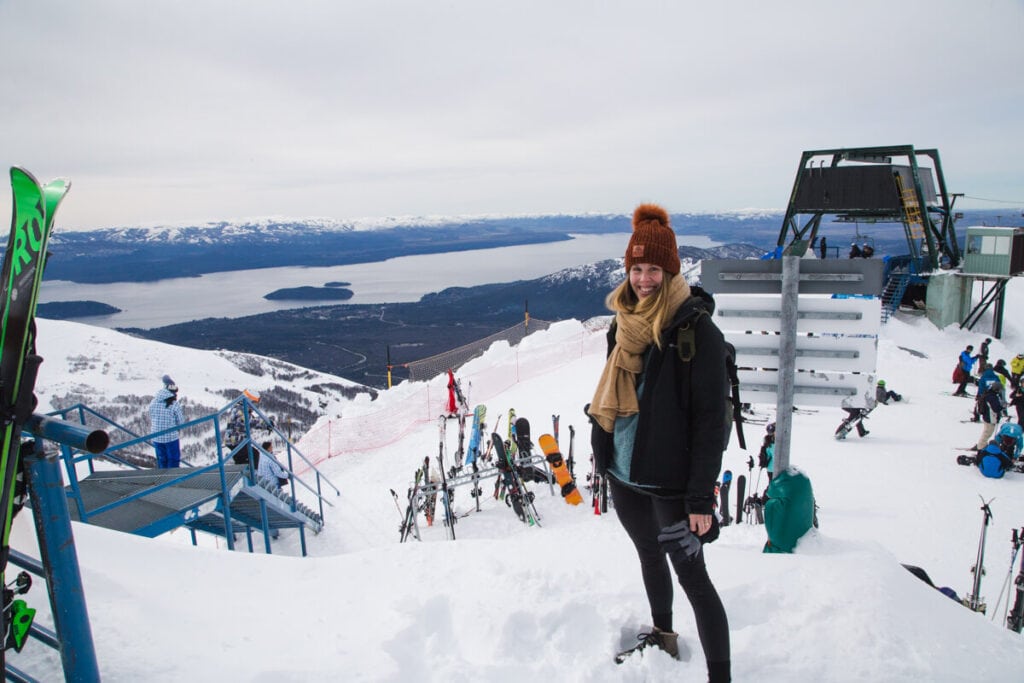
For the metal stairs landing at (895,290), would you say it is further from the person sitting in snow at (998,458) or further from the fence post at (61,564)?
the fence post at (61,564)

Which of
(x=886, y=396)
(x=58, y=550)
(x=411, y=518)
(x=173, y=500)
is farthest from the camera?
(x=886, y=396)

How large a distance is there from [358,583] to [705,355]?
8.45 feet

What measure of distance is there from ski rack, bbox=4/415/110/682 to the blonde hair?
6.20 feet

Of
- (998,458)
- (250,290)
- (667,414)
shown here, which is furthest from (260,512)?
(250,290)

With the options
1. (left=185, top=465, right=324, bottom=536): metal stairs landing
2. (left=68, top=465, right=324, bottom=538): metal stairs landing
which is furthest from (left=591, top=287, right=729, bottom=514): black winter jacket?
(left=185, top=465, right=324, bottom=536): metal stairs landing

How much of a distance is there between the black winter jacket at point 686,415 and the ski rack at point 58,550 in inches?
73.7

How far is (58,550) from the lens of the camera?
6.59ft

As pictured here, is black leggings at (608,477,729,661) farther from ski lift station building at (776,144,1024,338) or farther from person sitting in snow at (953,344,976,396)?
ski lift station building at (776,144,1024,338)

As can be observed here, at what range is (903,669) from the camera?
2594mm

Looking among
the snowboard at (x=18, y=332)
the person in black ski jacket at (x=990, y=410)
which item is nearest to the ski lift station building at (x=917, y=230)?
the person in black ski jacket at (x=990, y=410)

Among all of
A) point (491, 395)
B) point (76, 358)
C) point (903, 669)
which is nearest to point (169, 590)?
point (903, 669)

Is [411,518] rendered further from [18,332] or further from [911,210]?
[911,210]

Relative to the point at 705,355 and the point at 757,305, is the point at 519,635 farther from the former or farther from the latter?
the point at 757,305

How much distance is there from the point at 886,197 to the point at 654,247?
28.0 metres
